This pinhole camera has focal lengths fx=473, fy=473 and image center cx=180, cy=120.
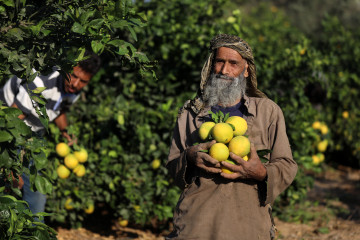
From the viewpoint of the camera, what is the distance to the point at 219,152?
221 centimetres

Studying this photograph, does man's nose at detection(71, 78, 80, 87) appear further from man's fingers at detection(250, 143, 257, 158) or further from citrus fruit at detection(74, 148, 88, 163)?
man's fingers at detection(250, 143, 257, 158)

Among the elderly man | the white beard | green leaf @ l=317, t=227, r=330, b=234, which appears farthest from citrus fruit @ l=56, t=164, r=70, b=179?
green leaf @ l=317, t=227, r=330, b=234

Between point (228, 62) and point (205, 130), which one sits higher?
point (228, 62)

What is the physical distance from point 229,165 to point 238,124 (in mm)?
243

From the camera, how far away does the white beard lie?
102 inches

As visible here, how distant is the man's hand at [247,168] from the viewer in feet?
7.30

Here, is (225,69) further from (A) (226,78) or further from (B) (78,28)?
(B) (78,28)

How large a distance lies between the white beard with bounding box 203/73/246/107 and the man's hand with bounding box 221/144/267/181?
439 millimetres

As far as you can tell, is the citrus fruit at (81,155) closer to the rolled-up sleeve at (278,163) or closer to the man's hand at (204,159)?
the man's hand at (204,159)

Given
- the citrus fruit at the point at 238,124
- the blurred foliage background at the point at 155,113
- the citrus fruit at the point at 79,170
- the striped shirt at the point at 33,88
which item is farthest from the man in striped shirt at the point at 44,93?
the citrus fruit at the point at 238,124

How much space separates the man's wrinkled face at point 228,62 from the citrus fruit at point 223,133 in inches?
16.3

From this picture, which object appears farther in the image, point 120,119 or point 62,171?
point 120,119

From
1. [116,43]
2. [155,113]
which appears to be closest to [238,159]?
[116,43]

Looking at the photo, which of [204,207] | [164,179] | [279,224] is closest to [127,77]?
[164,179]
